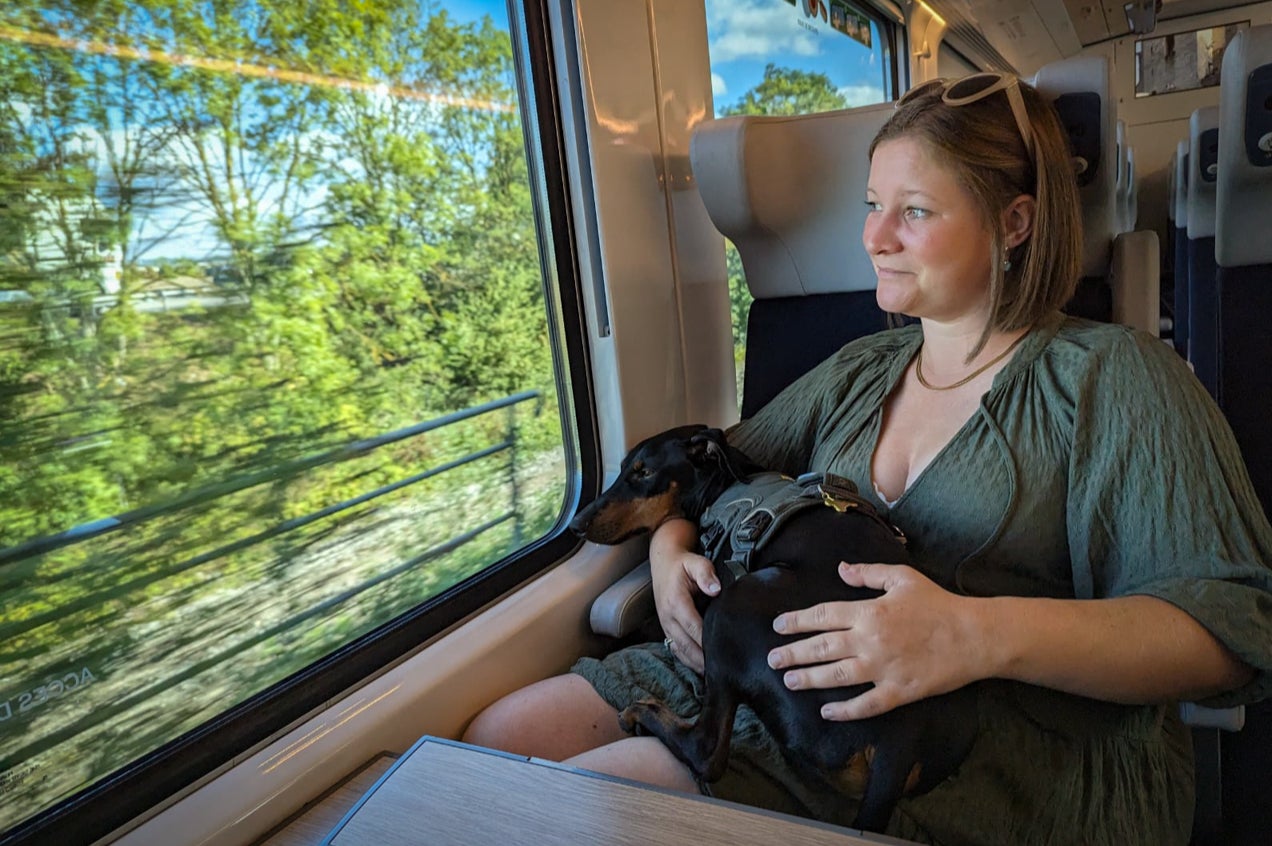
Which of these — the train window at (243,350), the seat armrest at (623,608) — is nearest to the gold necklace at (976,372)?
the seat armrest at (623,608)

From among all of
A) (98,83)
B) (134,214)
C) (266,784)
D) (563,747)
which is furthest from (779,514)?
(98,83)

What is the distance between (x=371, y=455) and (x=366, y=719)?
2.15 ft

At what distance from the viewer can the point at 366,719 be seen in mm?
1244

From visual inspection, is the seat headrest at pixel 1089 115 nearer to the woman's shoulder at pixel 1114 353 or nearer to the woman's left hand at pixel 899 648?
the woman's shoulder at pixel 1114 353

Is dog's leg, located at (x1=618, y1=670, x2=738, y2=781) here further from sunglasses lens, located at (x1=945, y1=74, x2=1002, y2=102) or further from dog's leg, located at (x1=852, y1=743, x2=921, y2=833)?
sunglasses lens, located at (x1=945, y1=74, x2=1002, y2=102)

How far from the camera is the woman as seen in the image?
99 centimetres

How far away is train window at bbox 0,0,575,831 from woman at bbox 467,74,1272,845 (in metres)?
0.52

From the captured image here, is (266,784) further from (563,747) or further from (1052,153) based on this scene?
(1052,153)

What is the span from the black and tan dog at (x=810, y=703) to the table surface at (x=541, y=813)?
0.28m

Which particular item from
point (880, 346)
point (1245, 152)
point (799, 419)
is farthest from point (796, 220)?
point (1245, 152)

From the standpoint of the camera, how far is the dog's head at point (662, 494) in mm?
1647

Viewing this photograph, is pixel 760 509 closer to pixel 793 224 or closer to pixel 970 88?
pixel 970 88

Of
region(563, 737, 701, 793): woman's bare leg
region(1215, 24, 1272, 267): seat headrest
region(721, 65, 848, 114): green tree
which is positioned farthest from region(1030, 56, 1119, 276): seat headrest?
region(721, 65, 848, 114): green tree

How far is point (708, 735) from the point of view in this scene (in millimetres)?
1132
